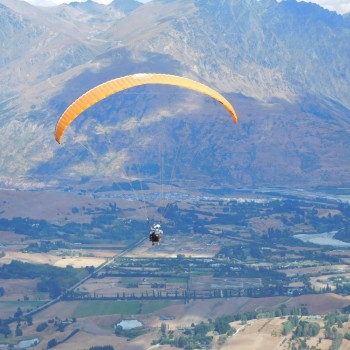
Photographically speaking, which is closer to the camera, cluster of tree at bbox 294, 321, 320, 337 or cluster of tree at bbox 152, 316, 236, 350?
cluster of tree at bbox 152, 316, 236, 350

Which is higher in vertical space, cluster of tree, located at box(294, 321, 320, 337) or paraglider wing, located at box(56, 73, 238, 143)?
paraglider wing, located at box(56, 73, 238, 143)

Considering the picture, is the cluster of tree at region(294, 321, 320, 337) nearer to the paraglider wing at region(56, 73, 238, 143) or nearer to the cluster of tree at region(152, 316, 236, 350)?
the cluster of tree at region(152, 316, 236, 350)

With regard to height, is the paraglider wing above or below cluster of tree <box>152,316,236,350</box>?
above

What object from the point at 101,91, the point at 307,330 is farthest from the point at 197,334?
the point at 101,91

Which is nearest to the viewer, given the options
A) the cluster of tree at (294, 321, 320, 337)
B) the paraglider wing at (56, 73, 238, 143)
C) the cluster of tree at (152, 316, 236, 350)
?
the paraglider wing at (56, 73, 238, 143)

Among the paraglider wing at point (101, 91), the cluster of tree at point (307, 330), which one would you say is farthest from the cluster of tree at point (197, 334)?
the paraglider wing at point (101, 91)

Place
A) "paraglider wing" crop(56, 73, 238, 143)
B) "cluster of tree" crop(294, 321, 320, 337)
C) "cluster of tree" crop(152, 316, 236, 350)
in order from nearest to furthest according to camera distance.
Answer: "paraglider wing" crop(56, 73, 238, 143) → "cluster of tree" crop(152, 316, 236, 350) → "cluster of tree" crop(294, 321, 320, 337)

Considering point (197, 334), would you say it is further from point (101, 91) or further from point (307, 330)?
point (101, 91)

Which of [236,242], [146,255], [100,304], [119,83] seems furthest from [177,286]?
[119,83]

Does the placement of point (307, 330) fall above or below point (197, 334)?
above

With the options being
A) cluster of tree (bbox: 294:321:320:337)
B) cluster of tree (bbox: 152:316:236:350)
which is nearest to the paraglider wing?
cluster of tree (bbox: 152:316:236:350)

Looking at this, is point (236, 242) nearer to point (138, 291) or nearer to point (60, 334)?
point (138, 291)
